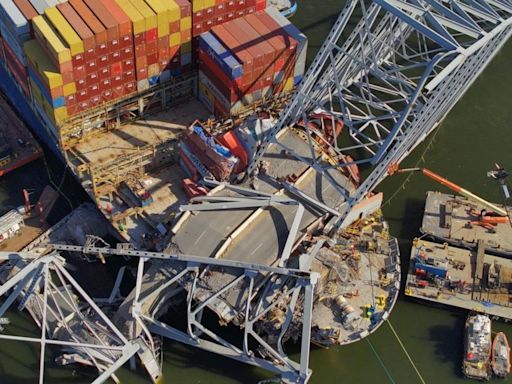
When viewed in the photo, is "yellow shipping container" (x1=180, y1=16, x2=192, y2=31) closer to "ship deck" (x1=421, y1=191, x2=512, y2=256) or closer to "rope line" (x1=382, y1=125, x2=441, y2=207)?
"rope line" (x1=382, y1=125, x2=441, y2=207)

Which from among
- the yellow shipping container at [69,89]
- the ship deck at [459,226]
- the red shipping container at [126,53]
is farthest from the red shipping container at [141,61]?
the ship deck at [459,226]

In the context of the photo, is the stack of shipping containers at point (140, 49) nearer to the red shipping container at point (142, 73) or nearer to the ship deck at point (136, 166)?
the red shipping container at point (142, 73)

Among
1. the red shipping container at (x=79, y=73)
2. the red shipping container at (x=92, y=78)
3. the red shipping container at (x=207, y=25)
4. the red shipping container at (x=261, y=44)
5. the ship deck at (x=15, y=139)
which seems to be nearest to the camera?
the red shipping container at (x=79, y=73)

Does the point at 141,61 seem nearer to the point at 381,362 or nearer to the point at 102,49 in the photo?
the point at 102,49

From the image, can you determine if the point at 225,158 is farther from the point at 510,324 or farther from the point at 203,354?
the point at 510,324

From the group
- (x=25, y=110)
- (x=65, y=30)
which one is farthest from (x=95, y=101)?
(x=25, y=110)

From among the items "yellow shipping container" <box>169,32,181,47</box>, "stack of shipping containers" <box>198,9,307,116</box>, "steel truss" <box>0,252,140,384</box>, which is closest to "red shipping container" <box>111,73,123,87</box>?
"yellow shipping container" <box>169,32,181,47</box>

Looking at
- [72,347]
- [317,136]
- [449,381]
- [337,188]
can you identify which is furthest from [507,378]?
[72,347]
